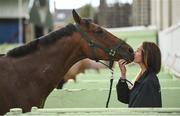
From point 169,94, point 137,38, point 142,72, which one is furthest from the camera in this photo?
point 137,38

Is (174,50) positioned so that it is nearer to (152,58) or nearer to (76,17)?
(76,17)

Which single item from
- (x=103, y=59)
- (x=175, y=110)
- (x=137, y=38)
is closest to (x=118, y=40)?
(x=103, y=59)

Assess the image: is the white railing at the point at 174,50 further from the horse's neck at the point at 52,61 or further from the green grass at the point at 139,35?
the green grass at the point at 139,35

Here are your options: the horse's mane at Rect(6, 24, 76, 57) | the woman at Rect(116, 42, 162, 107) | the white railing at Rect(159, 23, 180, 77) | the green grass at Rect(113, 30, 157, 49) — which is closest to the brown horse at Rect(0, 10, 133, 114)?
the horse's mane at Rect(6, 24, 76, 57)

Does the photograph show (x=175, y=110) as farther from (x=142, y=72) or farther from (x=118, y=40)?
(x=118, y=40)

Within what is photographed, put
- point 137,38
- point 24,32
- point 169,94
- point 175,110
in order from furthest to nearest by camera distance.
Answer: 1. point 24,32
2. point 137,38
3. point 169,94
4. point 175,110

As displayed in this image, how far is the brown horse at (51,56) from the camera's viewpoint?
575 cm

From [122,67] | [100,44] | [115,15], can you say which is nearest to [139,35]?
[115,15]

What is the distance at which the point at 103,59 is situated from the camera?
619 centimetres

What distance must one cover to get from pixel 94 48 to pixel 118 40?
283mm

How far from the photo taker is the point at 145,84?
511cm

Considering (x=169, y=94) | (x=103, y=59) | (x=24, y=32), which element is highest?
(x=103, y=59)

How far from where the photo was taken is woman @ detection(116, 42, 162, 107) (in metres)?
5.08

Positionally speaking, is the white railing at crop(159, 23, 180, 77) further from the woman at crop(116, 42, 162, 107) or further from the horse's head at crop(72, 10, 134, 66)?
the woman at crop(116, 42, 162, 107)
